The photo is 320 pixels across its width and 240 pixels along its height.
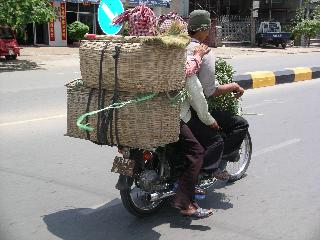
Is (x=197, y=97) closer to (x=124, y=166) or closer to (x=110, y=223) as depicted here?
(x=124, y=166)

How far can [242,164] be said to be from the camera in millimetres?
5441

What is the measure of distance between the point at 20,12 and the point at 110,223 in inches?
603

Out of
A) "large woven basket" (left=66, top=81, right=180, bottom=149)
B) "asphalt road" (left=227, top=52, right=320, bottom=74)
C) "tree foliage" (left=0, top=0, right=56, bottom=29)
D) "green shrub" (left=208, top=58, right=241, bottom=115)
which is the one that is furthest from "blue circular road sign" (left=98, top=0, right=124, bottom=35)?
"tree foliage" (left=0, top=0, right=56, bottom=29)

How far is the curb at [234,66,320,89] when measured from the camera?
13.3 meters

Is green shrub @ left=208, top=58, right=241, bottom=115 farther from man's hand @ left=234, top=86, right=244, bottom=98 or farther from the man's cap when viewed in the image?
the man's cap

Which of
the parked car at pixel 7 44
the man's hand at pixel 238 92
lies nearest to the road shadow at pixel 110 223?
the man's hand at pixel 238 92

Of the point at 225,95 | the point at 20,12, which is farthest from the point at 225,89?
the point at 20,12

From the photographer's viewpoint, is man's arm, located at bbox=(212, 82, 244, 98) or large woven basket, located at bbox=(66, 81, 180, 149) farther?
man's arm, located at bbox=(212, 82, 244, 98)

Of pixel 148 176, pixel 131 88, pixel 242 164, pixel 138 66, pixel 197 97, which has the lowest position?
pixel 242 164

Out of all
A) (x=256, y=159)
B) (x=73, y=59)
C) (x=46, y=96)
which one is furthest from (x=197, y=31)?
(x=73, y=59)

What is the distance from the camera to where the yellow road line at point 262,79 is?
44.3ft

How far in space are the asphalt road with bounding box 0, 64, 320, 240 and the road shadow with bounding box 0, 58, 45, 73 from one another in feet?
34.2

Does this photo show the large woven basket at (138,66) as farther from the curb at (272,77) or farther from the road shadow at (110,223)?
the curb at (272,77)

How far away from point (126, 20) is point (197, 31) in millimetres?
653
